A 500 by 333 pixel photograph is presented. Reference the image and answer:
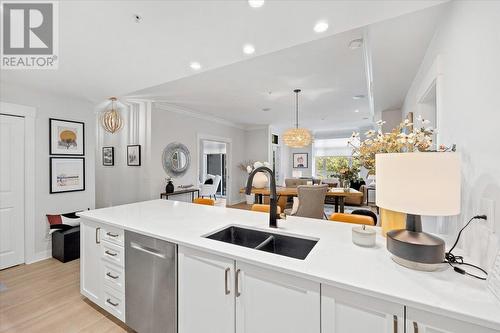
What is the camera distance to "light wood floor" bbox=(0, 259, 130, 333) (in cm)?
184

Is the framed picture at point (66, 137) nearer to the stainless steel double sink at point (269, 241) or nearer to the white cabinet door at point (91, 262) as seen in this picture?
the white cabinet door at point (91, 262)

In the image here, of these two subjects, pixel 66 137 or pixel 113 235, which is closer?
pixel 113 235

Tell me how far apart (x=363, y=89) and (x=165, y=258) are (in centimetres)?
389

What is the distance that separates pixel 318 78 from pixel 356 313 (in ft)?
10.1

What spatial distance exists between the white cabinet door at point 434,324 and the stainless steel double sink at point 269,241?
61 centimetres

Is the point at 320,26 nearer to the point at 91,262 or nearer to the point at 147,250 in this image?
the point at 147,250

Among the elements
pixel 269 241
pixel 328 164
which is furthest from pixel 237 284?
pixel 328 164

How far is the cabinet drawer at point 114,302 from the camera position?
5.59 feet

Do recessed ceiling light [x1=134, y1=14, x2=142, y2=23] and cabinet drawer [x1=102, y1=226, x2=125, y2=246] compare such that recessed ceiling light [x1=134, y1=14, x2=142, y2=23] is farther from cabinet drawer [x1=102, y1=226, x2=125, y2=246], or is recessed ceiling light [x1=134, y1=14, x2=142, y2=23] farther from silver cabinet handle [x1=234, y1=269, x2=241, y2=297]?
silver cabinet handle [x1=234, y1=269, x2=241, y2=297]

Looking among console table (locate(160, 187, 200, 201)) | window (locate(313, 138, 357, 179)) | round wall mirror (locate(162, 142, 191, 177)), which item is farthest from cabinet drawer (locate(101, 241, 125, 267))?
window (locate(313, 138, 357, 179))

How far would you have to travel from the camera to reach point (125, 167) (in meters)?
4.86

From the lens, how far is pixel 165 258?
4.73 ft

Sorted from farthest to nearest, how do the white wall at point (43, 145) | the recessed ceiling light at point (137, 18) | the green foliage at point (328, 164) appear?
the green foliage at point (328, 164)
the white wall at point (43, 145)
the recessed ceiling light at point (137, 18)

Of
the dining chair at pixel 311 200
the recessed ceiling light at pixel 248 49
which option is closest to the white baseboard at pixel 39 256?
the dining chair at pixel 311 200
